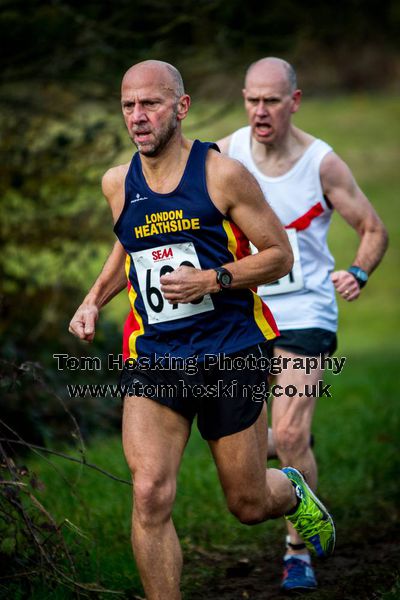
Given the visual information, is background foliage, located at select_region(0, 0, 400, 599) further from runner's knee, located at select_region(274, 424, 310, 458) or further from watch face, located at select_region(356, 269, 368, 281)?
watch face, located at select_region(356, 269, 368, 281)

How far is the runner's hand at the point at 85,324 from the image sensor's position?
470 cm

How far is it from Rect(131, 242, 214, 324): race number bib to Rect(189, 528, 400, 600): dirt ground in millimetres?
Result: 1559

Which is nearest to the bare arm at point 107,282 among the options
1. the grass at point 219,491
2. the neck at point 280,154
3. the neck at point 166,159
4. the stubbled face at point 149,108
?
the neck at point 166,159

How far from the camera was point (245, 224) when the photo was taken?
4.62 metres

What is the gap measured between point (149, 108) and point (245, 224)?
26.0 inches

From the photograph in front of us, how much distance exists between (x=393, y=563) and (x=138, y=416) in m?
2.00

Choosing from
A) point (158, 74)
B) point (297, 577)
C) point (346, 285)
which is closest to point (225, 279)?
point (158, 74)

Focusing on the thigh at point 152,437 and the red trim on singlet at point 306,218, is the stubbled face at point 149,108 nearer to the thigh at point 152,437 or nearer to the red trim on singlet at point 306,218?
the thigh at point 152,437

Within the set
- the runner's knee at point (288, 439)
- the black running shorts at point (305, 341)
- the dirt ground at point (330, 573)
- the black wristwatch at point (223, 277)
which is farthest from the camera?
the black running shorts at point (305, 341)

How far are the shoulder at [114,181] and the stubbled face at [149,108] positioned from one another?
0.75 feet

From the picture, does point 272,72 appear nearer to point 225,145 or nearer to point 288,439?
point 225,145

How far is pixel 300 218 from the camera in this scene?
5898 mm

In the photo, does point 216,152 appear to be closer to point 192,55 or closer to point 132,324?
point 132,324

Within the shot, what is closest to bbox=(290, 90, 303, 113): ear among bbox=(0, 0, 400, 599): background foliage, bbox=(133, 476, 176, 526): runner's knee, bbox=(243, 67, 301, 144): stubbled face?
bbox=(243, 67, 301, 144): stubbled face
